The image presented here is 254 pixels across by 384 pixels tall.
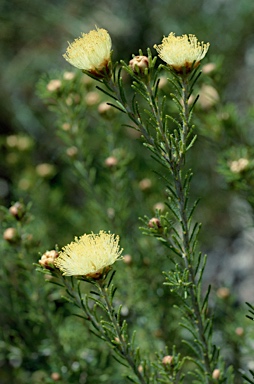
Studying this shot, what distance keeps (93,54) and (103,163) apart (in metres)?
0.55

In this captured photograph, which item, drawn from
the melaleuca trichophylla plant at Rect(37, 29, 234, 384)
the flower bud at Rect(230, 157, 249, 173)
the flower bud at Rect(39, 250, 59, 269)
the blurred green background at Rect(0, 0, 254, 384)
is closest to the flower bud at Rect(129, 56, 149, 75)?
the melaleuca trichophylla plant at Rect(37, 29, 234, 384)

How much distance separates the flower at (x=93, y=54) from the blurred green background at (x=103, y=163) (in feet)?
0.45

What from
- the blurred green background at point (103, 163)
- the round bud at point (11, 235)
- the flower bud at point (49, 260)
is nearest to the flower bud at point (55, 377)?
the blurred green background at point (103, 163)

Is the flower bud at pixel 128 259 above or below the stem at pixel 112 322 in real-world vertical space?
above

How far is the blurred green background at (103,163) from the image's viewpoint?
1062mm

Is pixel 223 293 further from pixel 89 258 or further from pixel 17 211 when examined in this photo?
pixel 89 258

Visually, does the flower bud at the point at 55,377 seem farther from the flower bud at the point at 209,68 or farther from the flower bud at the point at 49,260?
the flower bud at the point at 209,68

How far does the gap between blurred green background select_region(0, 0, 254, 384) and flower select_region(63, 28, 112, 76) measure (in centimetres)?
14

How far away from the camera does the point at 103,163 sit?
1131mm

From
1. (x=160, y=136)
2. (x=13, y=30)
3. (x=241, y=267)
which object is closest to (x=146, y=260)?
(x=160, y=136)

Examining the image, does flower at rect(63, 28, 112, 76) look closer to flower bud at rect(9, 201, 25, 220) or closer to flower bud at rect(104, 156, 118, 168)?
flower bud at rect(9, 201, 25, 220)

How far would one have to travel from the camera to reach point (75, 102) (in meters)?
Result: 1.05

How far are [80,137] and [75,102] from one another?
8 cm

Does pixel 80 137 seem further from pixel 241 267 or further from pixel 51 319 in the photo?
→ pixel 241 267
